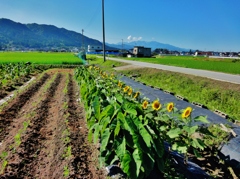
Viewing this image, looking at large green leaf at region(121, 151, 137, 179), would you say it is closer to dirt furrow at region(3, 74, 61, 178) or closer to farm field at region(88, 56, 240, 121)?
dirt furrow at region(3, 74, 61, 178)

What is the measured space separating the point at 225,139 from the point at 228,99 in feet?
12.9

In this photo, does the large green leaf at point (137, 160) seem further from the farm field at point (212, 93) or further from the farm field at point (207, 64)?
the farm field at point (207, 64)

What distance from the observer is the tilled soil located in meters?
3.46

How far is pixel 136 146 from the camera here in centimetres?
253

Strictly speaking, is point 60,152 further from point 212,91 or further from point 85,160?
point 212,91

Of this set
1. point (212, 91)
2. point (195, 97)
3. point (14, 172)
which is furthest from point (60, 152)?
point (212, 91)

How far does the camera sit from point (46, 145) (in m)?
4.50

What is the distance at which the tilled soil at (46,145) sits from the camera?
11.4 ft

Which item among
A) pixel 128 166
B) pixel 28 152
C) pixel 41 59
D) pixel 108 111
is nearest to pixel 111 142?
pixel 108 111

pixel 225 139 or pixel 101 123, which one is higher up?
pixel 101 123

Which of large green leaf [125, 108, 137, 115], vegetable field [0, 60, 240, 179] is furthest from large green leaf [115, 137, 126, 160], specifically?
large green leaf [125, 108, 137, 115]

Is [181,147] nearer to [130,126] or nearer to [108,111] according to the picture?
[130,126]

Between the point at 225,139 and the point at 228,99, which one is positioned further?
the point at 228,99

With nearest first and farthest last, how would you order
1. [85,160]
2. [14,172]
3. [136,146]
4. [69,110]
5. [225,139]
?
[136,146] → [14,172] → [85,160] → [225,139] → [69,110]
